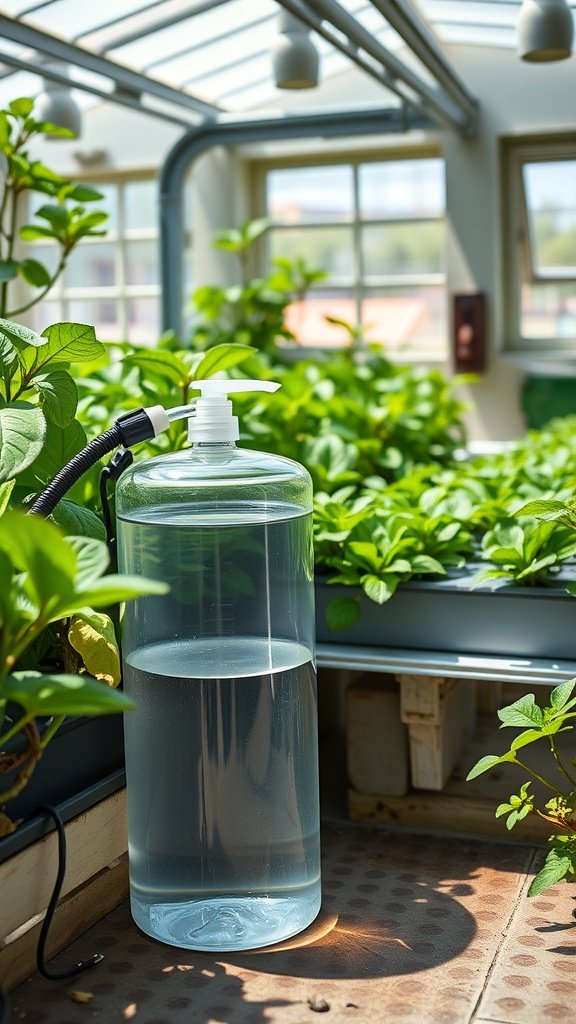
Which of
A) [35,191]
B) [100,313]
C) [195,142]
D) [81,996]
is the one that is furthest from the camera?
[100,313]

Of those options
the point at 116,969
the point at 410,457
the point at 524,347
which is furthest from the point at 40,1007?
the point at 524,347

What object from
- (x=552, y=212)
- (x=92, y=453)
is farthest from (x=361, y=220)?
(x=92, y=453)

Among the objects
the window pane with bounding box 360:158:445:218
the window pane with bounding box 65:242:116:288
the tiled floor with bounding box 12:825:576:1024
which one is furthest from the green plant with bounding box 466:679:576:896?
the window pane with bounding box 65:242:116:288

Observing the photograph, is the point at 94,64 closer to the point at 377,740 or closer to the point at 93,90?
the point at 93,90

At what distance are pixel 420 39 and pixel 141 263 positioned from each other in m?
3.14

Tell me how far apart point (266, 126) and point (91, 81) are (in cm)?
68

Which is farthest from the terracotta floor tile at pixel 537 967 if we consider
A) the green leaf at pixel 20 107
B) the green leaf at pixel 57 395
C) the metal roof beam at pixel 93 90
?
the metal roof beam at pixel 93 90

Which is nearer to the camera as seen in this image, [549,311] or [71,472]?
[71,472]

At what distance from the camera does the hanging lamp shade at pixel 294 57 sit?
346 centimetres

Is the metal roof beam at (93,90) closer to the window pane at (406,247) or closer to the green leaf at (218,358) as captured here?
the window pane at (406,247)

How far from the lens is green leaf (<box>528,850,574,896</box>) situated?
171cm

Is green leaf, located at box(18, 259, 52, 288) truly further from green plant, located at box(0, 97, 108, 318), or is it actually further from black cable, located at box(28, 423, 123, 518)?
black cable, located at box(28, 423, 123, 518)

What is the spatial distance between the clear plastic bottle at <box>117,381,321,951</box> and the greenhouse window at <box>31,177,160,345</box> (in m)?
4.11

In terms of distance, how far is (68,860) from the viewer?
5.60ft
